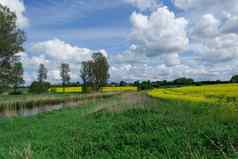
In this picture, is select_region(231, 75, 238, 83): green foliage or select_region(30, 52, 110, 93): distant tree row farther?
select_region(30, 52, 110, 93): distant tree row

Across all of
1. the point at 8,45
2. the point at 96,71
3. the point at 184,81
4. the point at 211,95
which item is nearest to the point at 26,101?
the point at 8,45

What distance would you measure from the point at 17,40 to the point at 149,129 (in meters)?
24.6

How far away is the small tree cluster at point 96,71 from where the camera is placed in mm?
71875

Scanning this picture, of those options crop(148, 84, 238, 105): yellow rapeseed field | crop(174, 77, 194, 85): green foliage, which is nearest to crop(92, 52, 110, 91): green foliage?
crop(174, 77, 194, 85): green foliage

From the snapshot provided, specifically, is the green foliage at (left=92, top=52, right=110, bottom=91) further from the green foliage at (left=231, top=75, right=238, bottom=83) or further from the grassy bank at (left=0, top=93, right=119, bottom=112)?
the green foliage at (left=231, top=75, right=238, bottom=83)

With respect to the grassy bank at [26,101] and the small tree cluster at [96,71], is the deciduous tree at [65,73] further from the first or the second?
the grassy bank at [26,101]

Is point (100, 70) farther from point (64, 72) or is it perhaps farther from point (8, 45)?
point (8, 45)

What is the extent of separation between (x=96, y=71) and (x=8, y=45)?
144 feet

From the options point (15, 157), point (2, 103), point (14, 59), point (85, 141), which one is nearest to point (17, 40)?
point (14, 59)

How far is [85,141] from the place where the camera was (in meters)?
8.38

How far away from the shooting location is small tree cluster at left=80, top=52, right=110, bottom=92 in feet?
236

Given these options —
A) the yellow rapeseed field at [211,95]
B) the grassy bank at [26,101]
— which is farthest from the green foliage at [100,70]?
the yellow rapeseed field at [211,95]

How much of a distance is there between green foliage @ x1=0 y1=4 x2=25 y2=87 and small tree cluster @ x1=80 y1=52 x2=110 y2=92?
42.4 meters

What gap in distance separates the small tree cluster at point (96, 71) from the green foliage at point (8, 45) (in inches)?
1670
